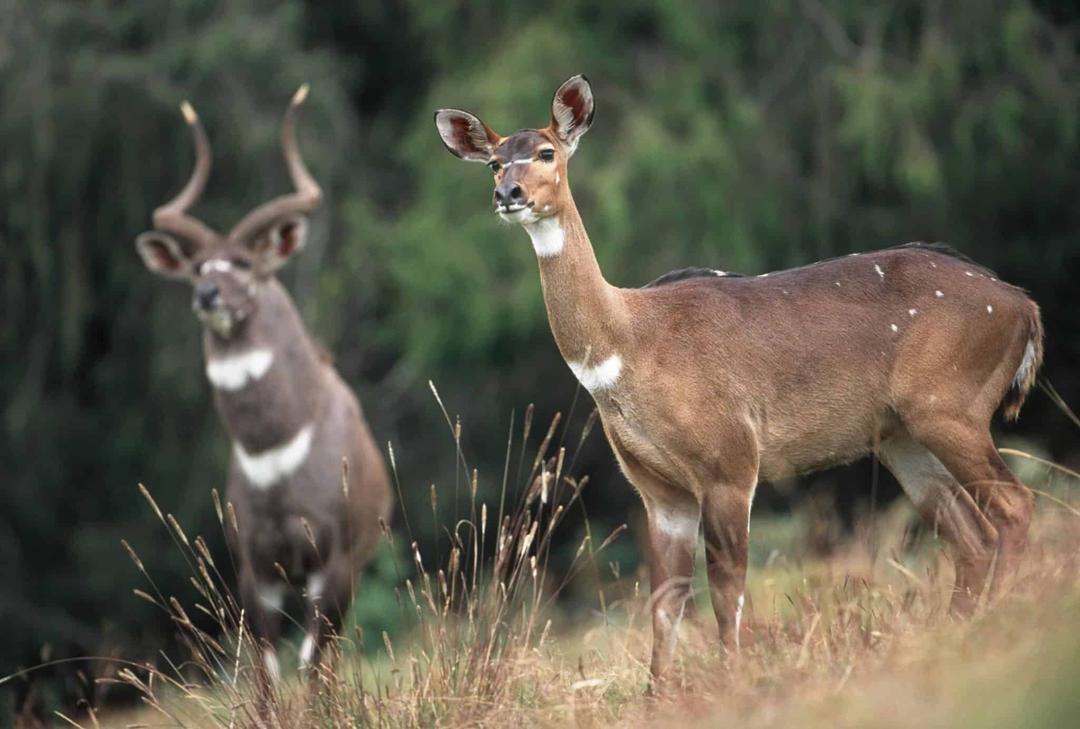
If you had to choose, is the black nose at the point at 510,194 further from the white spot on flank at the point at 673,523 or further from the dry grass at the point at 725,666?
the white spot on flank at the point at 673,523

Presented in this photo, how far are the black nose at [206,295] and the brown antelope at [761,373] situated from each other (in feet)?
10.3

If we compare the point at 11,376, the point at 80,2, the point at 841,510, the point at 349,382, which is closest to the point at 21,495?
the point at 11,376

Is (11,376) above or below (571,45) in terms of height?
below

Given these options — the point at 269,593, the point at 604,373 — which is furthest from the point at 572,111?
the point at 269,593

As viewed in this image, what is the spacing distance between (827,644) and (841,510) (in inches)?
410

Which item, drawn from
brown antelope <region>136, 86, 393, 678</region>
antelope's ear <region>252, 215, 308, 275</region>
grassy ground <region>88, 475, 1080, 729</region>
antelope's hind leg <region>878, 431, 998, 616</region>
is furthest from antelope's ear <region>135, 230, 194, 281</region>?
antelope's hind leg <region>878, 431, 998, 616</region>

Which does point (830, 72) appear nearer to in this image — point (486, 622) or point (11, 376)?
point (11, 376)

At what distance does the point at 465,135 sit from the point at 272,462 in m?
3.34

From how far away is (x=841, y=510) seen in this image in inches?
593

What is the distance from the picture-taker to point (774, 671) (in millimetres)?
4590

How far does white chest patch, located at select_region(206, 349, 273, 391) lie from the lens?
893 centimetres

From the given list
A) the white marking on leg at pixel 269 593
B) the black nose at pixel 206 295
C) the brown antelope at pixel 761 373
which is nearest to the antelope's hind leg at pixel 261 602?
the white marking on leg at pixel 269 593

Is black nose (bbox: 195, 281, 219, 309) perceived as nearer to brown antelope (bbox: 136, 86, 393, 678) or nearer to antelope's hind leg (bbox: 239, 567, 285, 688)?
brown antelope (bbox: 136, 86, 393, 678)

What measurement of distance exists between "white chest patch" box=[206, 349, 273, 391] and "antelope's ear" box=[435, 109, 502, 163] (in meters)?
3.22
